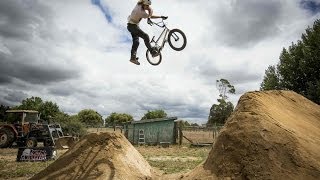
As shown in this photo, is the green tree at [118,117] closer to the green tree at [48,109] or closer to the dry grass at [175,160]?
the green tree at [48,109]

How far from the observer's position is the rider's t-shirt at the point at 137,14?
40.6ft

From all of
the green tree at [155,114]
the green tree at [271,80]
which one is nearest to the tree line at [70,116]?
the green tree at [155,114]

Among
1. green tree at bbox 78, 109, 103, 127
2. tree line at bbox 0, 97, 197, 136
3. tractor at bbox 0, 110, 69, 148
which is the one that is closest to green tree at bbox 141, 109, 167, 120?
tree line at bbox 0, 97, 197, 136

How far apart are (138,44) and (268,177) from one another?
23.5 feet

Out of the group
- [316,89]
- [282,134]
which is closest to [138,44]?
[282,134]

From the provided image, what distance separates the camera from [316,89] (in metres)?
31.1

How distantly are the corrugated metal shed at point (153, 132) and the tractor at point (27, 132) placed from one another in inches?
453

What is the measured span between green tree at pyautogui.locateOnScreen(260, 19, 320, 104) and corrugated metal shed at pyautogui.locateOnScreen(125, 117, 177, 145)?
1160 cm

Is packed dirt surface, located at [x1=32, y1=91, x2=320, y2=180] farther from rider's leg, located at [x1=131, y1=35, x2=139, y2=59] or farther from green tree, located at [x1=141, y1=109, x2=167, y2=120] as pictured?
green tree, located at [x1=141, y1=109, x2=167, y2=120]

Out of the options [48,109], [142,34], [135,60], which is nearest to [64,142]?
[135,60]

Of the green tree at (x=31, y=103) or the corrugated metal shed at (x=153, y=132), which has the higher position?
the green tree at (x=31, y=103)

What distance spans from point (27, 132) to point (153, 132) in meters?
14.2

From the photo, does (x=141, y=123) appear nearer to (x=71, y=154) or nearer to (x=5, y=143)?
(x=5, y=143)

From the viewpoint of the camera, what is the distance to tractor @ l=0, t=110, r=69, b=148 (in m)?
24.4
